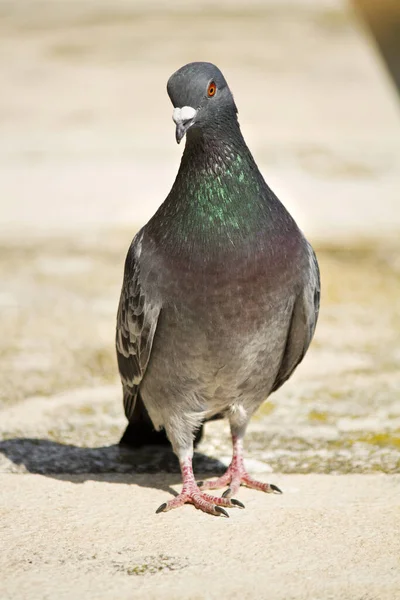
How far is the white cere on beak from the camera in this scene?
14.4 ft

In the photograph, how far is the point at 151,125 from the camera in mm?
12180

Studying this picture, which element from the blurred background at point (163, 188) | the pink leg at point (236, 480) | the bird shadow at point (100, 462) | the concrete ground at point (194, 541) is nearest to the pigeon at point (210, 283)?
the pink leg at point (236, 480)

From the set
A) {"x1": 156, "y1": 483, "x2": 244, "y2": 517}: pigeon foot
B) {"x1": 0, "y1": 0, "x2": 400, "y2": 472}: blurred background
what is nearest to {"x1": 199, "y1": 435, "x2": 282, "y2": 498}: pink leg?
{"x1": 156, "y1": 483, "x2": 244, "y2": 517}: pigeon foot

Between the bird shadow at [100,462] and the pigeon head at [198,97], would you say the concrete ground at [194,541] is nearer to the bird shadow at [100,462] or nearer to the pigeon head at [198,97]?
the bird shadow at [100,462]

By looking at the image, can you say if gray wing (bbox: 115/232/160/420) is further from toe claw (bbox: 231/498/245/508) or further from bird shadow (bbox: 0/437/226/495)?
toe claw (bbox: 231/498/245/508)

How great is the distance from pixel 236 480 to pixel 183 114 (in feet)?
5.94

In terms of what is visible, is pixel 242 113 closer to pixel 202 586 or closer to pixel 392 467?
pixel 392 467

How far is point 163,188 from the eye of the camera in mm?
10141

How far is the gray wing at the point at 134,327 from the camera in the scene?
4723mm

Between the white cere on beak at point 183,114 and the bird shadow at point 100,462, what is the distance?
1.82 meters

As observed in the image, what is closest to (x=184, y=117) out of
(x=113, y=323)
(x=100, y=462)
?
(x=100, y=462)

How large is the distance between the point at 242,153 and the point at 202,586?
1.88 meters

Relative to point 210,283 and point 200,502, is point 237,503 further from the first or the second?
point 210,283

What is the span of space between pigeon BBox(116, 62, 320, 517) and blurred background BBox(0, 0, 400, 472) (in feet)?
2.34
